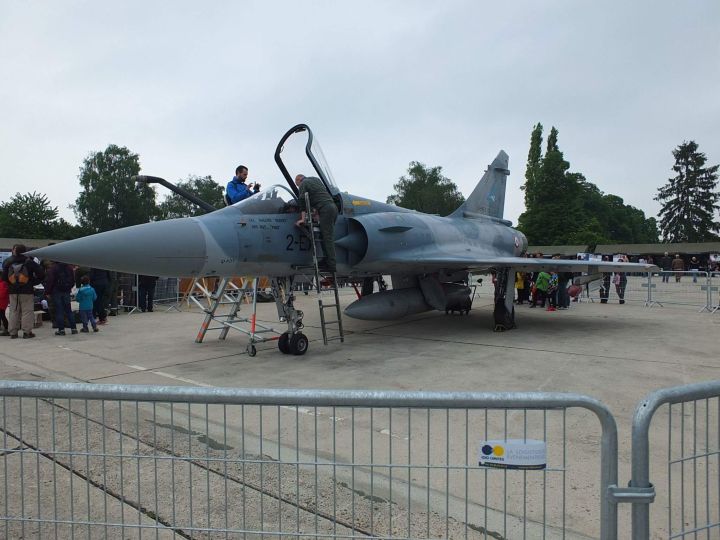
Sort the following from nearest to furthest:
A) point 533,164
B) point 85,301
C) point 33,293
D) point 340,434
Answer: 1. point 340,434
2. point 33,293
3. point 85,301
4. point 533,164

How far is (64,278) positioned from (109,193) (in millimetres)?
55751

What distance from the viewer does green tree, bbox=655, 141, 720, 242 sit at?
64938 millimetres

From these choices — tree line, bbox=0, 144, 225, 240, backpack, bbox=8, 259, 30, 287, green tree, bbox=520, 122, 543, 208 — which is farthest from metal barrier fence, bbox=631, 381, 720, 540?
green tree, bbox=520, 122, 543, 208

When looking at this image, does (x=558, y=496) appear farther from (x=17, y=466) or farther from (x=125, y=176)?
(x=125, y=176)

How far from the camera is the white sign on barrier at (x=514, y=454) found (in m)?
1.88

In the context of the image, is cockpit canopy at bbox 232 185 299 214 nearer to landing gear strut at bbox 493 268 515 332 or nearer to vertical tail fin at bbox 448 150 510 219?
landing gear strut at bbox 493 268 515 332

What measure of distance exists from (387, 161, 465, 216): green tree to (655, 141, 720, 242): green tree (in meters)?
28.2

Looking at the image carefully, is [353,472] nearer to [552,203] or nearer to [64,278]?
[64,278]

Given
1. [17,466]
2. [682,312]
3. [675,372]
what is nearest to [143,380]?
[17,466]

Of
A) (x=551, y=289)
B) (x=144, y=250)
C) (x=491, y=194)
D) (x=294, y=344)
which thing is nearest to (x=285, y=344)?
(x=294, y=344)

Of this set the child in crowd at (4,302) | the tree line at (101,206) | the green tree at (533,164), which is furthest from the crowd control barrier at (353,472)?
the green tree at (533,164)

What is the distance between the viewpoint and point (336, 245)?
8.53 metres

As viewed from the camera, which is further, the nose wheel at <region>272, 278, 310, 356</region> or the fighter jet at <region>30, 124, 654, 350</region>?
the nose wheel at <region>272, 278, 310, 356</region>

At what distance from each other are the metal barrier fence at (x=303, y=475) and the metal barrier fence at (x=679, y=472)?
3.7 inches
